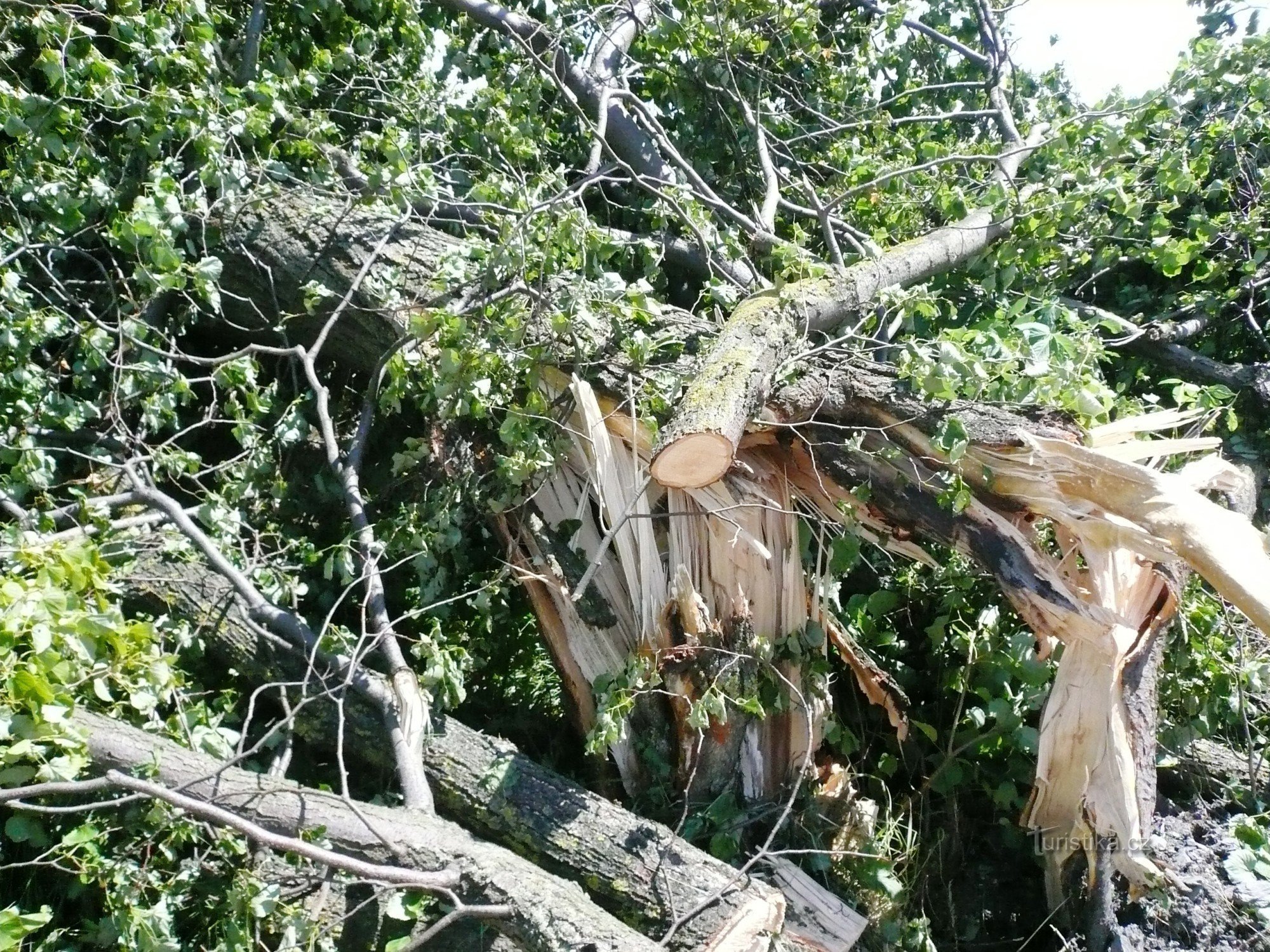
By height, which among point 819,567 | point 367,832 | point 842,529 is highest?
point 842,529

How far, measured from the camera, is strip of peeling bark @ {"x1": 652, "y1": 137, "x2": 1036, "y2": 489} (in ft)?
7.66

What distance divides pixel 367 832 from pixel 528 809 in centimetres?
48

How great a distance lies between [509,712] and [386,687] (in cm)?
73

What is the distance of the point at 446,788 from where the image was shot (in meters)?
2.63

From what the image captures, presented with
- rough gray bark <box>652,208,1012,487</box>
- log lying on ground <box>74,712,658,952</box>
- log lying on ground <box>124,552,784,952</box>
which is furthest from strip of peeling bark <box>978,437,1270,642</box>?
log lying on ground <box>74,712,658,952</box>

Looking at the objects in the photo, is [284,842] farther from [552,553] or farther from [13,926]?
[552,553]

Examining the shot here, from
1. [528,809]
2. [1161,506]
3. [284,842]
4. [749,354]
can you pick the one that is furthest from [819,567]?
[284,842]

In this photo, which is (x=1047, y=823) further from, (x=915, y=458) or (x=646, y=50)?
(x=646, y=50)

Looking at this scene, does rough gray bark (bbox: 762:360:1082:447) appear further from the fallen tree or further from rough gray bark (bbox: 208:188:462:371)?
rough gray bark (bbox: 208:188:462:371)

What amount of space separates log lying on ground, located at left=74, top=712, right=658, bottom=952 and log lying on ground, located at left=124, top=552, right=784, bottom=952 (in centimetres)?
22

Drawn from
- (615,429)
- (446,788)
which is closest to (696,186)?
(615,429)

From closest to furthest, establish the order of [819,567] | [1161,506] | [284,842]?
[284,842] → [1161,506] → [819,567]

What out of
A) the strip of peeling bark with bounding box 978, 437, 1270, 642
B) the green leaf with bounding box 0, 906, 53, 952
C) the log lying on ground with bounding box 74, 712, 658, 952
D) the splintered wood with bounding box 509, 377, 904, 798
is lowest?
the green leaf with bounding box 0, 906, 53, 952

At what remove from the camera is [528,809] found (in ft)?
8.39
